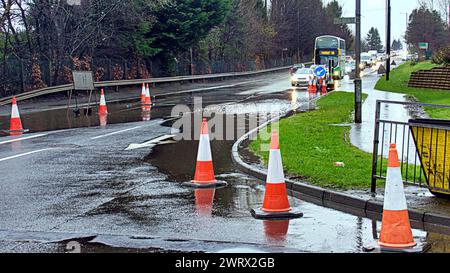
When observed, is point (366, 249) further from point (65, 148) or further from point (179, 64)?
point (179, 64)

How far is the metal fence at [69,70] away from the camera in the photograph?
104 ft

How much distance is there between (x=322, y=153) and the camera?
12.2 m

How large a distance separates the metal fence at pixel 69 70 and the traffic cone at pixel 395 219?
27.3 meters

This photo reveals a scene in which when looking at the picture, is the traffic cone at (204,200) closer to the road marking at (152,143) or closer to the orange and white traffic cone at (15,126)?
the road marking at (152,143)

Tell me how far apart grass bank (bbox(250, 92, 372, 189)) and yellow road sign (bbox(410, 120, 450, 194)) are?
3.39 ft

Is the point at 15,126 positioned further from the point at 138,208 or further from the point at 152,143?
the point at 138,208

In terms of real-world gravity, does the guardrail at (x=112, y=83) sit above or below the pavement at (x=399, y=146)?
above

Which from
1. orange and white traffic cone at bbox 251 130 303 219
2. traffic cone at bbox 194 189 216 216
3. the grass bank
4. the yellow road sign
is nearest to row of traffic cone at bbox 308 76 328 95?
the grass bank

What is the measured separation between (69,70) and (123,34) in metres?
6.77

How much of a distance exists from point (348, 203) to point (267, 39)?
7599 cm

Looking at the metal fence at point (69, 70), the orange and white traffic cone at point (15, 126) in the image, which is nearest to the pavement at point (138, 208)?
the orange and white traffic cone at point (15, 126)

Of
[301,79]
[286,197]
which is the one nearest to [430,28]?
[301,79]

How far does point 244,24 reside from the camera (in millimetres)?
69938

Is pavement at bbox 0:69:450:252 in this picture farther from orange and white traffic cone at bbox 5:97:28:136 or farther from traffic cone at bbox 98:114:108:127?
traffic cone at bbox 98:114:108:127
